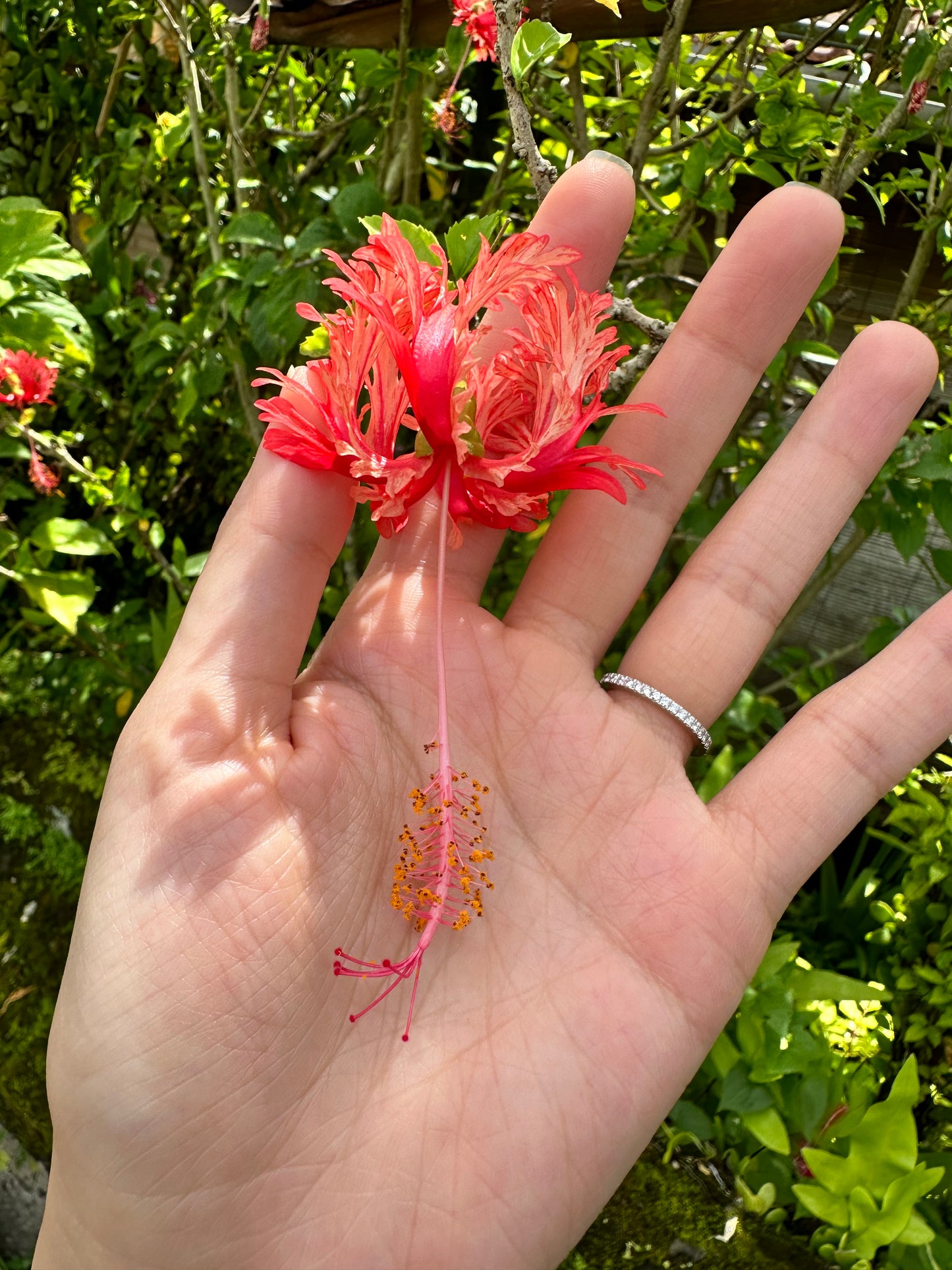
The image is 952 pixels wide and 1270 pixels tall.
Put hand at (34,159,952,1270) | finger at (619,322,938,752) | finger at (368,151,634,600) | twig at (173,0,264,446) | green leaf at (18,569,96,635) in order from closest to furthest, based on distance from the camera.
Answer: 1. hand at (34,159,952,1270)
2. finger at (368,151,634,600)
3. finger at (619,322,938,752)
4. twig at (173,0,264,446)
5. green leaf at (18,569,96,635)

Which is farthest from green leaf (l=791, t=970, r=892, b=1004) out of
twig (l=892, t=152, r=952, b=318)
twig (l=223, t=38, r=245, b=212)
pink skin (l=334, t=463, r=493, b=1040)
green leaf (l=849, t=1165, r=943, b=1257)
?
twig (l=223, t=38, r=245, b=212)

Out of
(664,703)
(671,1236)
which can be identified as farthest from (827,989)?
(664,703)

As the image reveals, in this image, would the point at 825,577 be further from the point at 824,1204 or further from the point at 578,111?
the point at 824,1204

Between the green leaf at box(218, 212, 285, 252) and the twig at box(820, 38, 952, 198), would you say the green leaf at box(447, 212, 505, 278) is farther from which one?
the twig at box(820, 38, 952, 198)

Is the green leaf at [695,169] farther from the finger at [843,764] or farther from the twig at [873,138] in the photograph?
the finger at [843,764]

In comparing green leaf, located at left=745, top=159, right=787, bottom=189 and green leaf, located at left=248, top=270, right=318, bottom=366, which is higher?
green leaf, located at left=745, top=159, right=787, bottom=189
